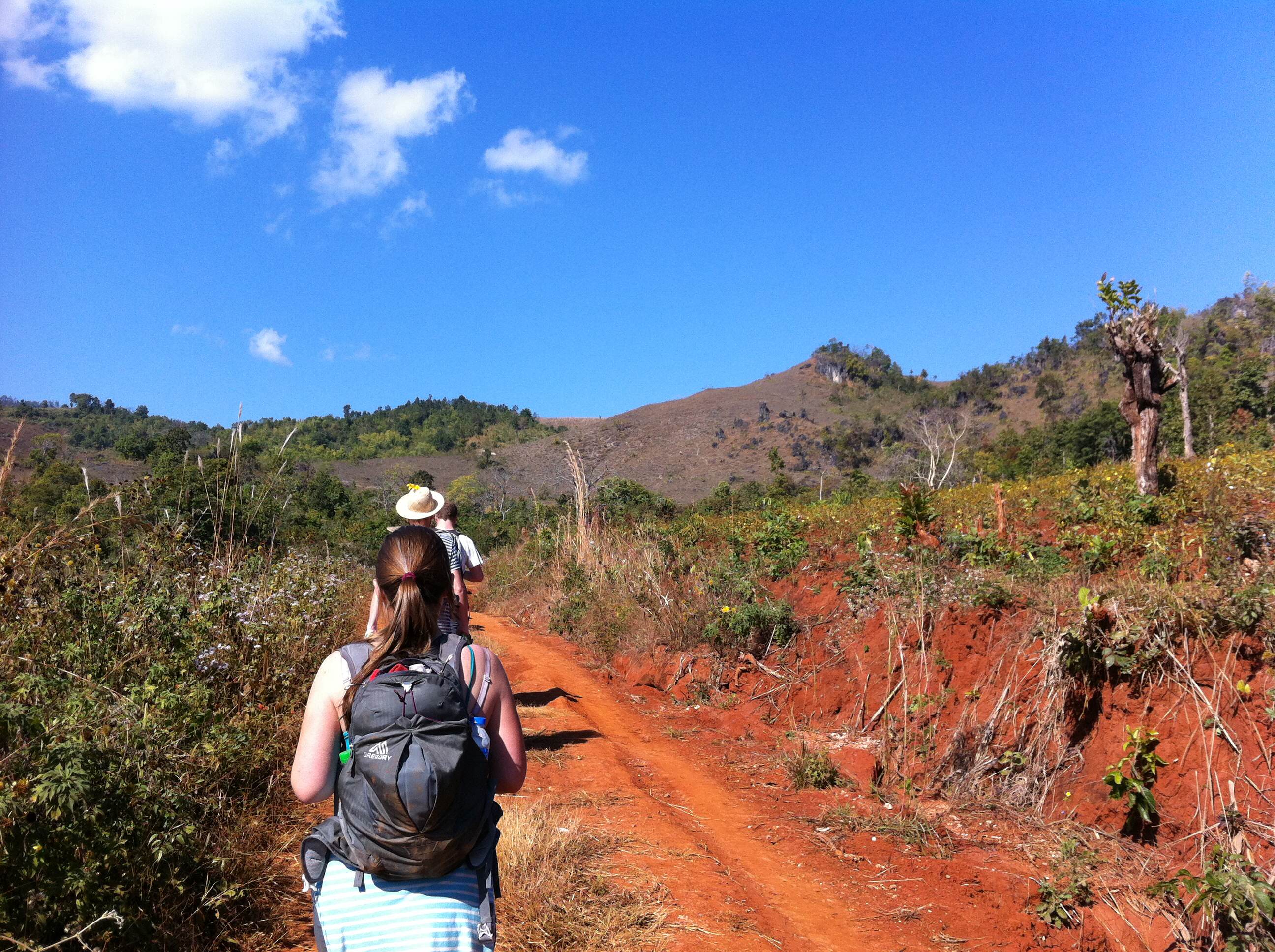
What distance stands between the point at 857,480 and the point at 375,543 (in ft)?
40.2

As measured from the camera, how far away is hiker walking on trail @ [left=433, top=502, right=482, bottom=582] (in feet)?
17.6

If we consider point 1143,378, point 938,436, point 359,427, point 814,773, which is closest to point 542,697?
point 814,773

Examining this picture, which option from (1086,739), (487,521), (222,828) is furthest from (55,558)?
(487,521)

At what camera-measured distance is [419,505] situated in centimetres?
522

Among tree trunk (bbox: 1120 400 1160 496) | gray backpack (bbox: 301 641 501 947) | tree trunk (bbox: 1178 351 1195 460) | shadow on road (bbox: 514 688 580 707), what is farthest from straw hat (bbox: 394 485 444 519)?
tree trunk (bbox: 1178 351 1195 460)

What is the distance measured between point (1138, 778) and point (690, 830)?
2.49 m

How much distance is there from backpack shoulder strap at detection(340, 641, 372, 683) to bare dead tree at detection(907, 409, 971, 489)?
27613 mm

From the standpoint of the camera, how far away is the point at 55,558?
4.11 meters

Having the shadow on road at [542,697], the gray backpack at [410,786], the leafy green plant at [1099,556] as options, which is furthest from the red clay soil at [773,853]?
the leafy green plant at [1099,556]

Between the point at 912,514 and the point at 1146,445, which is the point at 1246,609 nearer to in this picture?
the point at 912,514

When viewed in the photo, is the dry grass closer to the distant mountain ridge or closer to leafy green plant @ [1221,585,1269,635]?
leafy green plant @ [1221,585,1269,635]

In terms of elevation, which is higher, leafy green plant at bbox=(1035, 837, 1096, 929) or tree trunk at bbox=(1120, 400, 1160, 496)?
tree trunk at bbox=(1120, 400, 1160, 496)

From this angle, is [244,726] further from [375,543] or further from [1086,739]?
[375,543]

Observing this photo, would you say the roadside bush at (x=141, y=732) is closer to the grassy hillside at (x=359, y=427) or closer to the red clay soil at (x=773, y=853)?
the red clay soil at (x=773, y=853)
